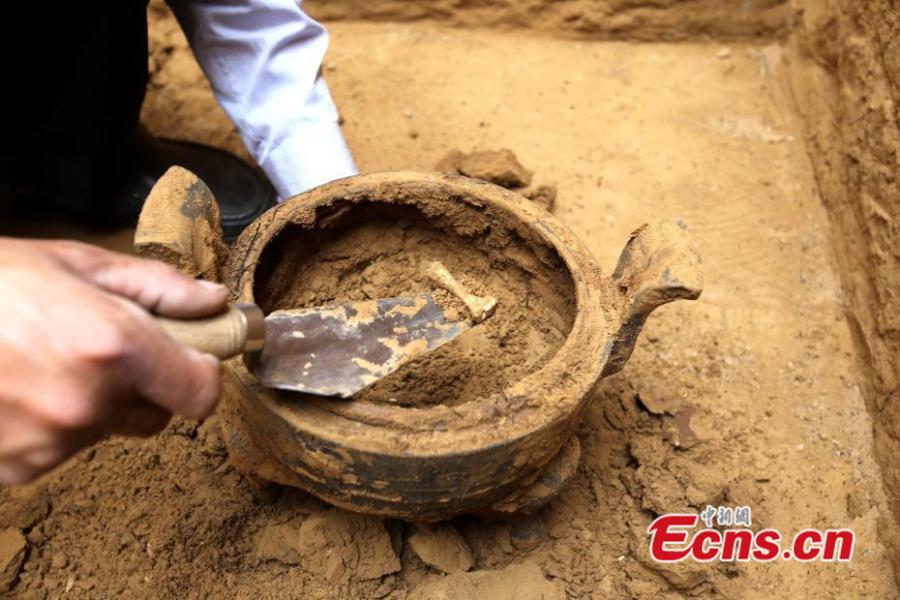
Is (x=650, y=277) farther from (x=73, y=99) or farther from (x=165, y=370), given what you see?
(x=73, y=99)

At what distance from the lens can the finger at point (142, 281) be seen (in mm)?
1062

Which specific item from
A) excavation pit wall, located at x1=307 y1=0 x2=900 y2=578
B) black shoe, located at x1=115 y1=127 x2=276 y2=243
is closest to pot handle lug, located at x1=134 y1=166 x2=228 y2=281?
black shoe, located at x1=115 y1=127 x2=276 y2=243

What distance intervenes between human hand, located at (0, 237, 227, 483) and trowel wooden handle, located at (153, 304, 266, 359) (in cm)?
4

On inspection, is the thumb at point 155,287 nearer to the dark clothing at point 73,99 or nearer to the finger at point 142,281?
the finger at point 142,281

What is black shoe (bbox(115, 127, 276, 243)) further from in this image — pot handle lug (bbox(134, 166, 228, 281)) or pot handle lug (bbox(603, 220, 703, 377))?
pot handle lug (bbox(603, 220, 703, 377))

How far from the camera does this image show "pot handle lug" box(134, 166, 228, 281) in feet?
4.51

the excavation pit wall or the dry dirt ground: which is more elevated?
the excavation pit wall

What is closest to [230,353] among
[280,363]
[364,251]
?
[280,363]

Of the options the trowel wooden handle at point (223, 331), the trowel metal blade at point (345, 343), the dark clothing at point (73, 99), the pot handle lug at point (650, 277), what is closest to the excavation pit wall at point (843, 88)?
the pot handle lug at point (650, 277)

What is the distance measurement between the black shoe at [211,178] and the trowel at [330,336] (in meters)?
1.05

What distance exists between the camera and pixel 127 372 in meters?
0.99

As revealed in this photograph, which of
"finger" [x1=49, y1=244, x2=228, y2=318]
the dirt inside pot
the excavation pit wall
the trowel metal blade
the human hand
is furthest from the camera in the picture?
the excavation pit wall

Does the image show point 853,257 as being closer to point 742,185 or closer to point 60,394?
point 742,185

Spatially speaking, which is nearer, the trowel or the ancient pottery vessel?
the trowel
